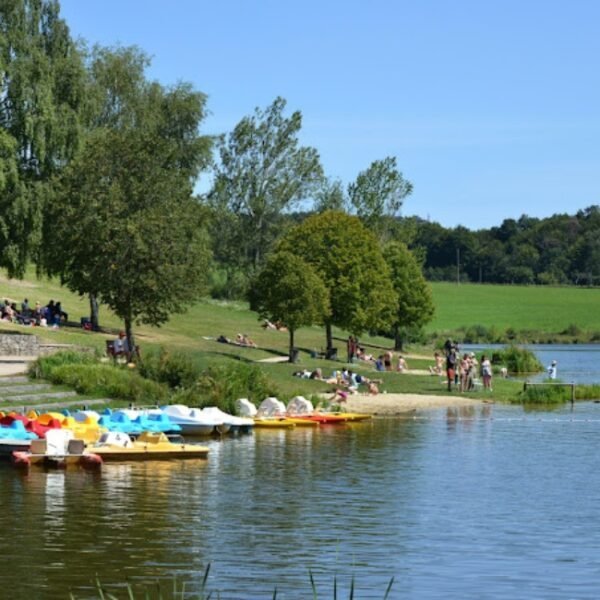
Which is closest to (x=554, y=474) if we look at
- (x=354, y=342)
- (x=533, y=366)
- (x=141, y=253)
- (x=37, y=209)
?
(x=141, y=253)

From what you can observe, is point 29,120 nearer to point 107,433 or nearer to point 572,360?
Answer: point 107,433

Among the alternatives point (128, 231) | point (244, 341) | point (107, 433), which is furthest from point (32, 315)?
point (107, 433)

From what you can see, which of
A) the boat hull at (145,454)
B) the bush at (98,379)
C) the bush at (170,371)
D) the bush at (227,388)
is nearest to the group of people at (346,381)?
the bush at (227,388)

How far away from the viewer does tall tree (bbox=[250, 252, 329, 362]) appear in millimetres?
66188

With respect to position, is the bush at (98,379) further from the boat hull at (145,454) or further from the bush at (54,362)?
the boat hull at (145,454)

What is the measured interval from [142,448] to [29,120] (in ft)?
98.7

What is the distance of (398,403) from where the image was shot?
5209 centimetres

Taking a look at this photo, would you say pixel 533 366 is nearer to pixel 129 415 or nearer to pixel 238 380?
pixel 238 380

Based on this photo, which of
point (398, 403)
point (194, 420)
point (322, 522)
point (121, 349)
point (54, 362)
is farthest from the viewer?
point (398, 403)

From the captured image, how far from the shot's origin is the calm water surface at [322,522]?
65.5 feet

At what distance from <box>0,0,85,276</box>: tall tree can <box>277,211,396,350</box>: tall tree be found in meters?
15.5

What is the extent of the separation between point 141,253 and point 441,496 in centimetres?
2657

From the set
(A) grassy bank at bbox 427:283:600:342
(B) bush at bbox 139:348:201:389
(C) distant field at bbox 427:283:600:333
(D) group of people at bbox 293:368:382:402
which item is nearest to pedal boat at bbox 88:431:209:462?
(B) bush at bbox 139:348:201:389

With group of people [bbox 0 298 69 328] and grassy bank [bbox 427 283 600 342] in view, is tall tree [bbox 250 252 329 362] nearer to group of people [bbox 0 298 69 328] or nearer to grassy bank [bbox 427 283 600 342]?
group of people [bbox 0 298 69 328]
